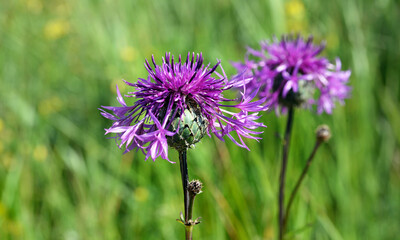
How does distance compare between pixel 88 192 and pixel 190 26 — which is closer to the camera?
pixel 88 192

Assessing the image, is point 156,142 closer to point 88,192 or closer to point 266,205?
point 266,205

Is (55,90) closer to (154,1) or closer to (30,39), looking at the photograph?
(30,39)

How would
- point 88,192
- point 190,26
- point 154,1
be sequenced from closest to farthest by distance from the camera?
point 88,192, point 190,26, point 154,1

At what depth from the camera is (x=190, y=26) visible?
3961mm

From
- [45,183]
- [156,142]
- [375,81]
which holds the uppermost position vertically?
[375,81]

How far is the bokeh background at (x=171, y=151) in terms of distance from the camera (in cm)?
256

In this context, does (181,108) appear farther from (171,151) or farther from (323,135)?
(171,151)

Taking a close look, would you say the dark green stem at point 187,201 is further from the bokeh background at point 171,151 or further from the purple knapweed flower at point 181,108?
the bokeh background at point 171,151

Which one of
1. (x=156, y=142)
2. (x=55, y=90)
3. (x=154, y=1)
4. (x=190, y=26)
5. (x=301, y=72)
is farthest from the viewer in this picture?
(x=154, y=1)

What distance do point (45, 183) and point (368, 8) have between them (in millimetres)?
3210

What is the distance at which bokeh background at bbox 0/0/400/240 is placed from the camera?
2561 mm

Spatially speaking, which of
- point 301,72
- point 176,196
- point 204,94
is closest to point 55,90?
point 176,196

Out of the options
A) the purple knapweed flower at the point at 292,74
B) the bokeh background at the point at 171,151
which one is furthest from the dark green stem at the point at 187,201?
the bokeh background at the point at 171,151

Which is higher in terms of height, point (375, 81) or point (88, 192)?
point (375, 81)
